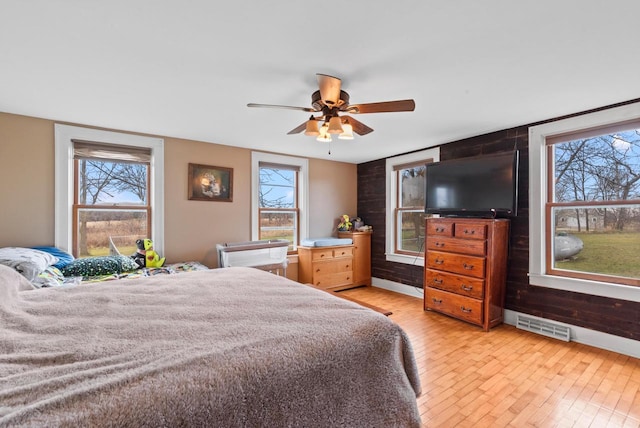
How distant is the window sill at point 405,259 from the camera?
4250 millimetres

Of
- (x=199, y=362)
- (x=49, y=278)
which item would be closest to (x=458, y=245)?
(x=199, y=362)

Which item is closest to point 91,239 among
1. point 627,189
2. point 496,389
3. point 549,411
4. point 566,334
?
point 496,389

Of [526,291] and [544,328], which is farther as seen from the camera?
[526,291]

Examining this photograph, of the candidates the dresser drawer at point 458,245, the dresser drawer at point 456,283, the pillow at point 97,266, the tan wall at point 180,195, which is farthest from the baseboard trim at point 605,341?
the pillow at point 97,266

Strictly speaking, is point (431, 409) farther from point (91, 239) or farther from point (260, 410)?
point (91, 239)

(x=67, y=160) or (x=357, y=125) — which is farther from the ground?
(x=357, y=125)

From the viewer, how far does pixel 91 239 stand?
3225 mm

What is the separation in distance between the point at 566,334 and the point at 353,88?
3.14 metres

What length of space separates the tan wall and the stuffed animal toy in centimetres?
23

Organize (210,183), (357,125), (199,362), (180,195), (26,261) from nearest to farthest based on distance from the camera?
(199,362), (26,261), (357,125), (180,195), (210,183)

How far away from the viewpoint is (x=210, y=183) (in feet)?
12.6

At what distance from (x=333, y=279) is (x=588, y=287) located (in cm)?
301

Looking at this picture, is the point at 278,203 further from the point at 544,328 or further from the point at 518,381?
the point at 544,328

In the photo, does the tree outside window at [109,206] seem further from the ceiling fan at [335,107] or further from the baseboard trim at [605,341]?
the baseboard trim at [605,341]
